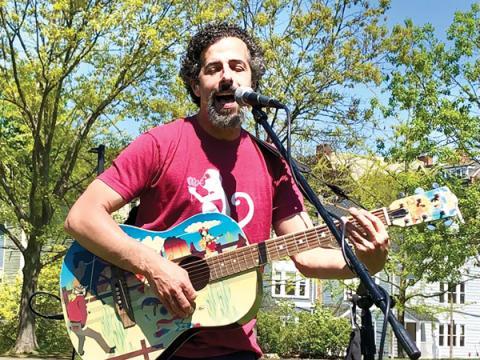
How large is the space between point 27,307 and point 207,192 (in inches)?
695

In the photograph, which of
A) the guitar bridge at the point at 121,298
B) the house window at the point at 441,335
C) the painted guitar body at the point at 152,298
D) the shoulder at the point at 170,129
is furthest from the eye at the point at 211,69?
the house window at the point at 441,335

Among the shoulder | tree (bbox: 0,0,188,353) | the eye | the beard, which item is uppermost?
tree (bbox: 0,0,188,353)

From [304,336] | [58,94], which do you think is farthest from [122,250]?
[304,336]

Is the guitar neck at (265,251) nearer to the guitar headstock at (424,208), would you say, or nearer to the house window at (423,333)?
the guitar headstock at (424,208)

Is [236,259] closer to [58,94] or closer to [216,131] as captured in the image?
[216,131]

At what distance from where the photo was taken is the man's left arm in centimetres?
233

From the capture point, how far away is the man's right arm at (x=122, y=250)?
2.51m

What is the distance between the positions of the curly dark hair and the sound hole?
2.46ft

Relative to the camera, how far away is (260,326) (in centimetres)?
2586

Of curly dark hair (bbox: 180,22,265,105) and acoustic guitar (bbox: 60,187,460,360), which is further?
curly dark hair (bbox: 180,22,265,105)

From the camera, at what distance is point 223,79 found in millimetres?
2834

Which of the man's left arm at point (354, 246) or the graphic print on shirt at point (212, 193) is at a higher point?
the graphic print on shirt at point (212, 193)

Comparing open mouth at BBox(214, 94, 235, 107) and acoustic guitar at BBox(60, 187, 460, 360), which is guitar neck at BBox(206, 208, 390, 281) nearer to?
acoustic guitar at BBox(60, 187, 460, 360)

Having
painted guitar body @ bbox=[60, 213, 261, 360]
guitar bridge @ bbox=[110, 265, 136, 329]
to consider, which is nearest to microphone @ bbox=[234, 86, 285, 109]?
painted guitar body @ bbox=[60, 213, 261, 360]
